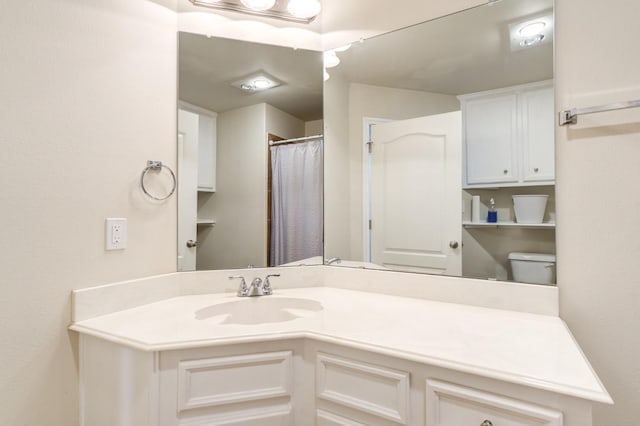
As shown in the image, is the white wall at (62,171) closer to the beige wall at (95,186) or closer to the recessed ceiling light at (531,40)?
the beige wall at (95,186)

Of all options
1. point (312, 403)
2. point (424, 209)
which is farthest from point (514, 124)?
point (312, 403)

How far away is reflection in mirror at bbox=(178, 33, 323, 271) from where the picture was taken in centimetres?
150

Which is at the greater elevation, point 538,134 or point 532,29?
point 532,29

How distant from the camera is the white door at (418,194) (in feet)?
4.61

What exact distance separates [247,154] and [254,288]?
0.63 m

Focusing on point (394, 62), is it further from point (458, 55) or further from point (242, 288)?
point (242, 288)

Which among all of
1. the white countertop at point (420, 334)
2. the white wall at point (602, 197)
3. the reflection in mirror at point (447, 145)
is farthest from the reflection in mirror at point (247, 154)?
the white wall at point (602, 197)

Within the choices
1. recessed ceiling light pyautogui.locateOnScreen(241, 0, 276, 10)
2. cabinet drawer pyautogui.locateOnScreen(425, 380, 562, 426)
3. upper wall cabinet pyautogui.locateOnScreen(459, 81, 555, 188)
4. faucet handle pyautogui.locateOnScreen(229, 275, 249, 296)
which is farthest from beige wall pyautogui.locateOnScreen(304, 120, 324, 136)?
cabinet drawer pyautogui.locateOnScreen(425, 380, 562, 426)

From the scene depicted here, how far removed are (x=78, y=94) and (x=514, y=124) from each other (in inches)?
60.4

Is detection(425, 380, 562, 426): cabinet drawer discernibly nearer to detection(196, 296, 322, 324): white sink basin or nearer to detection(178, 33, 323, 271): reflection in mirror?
detection(196, 296, 322, 324): white sink basin

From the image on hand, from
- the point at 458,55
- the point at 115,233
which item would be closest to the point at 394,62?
the point at 458,55

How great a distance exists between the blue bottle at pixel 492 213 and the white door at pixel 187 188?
4.02 feet

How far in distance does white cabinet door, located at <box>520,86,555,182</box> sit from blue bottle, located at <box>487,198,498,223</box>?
0.14 meters

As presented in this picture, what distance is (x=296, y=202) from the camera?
5.53 ft
